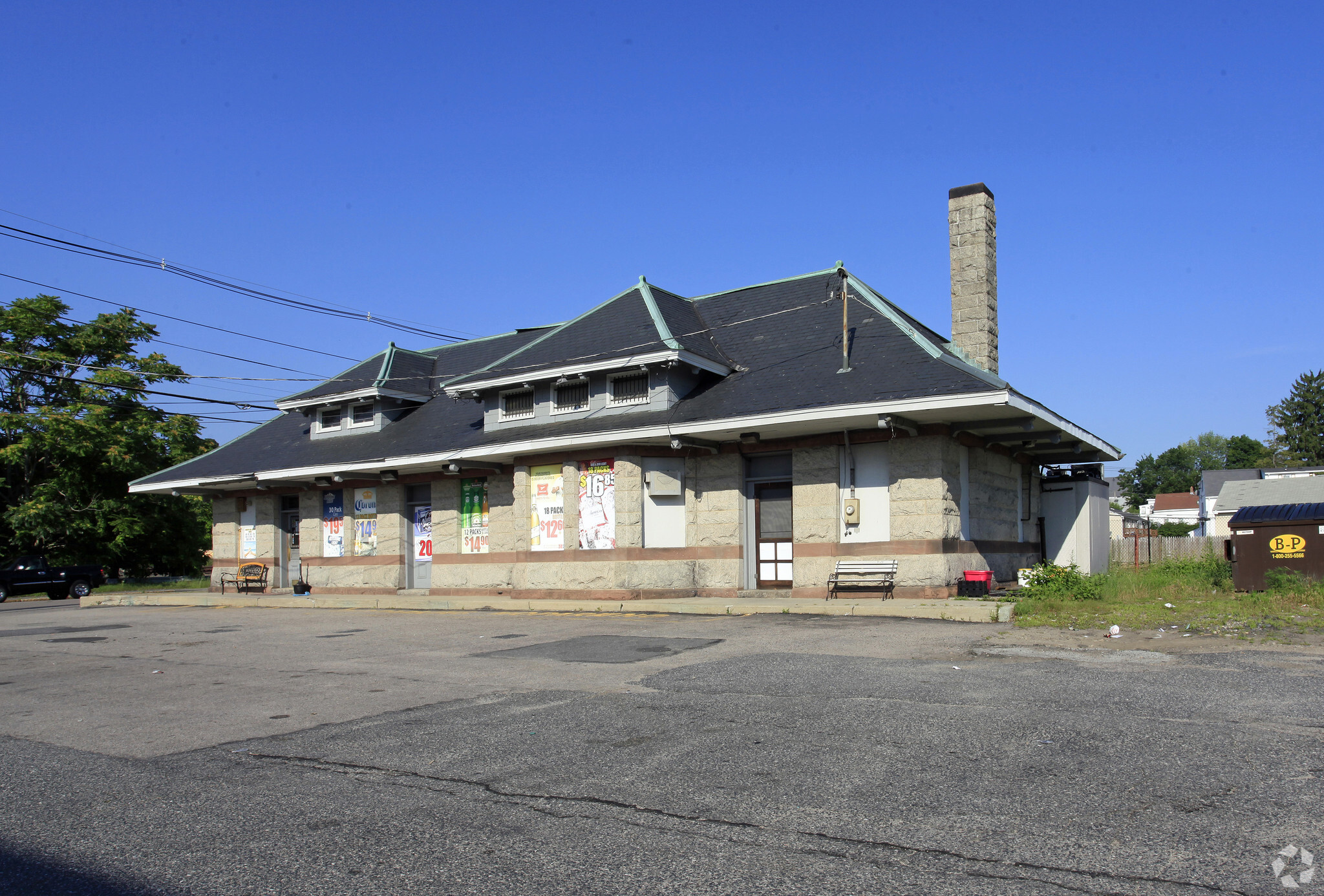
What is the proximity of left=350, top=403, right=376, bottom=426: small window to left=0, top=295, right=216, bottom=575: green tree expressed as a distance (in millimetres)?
16865

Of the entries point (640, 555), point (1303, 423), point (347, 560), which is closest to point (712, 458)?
point (640, 555)

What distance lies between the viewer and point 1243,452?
13425 cm

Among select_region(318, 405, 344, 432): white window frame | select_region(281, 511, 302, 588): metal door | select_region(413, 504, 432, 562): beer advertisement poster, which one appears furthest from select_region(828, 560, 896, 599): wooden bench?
select_region(281, 511, 302, 588): metal door

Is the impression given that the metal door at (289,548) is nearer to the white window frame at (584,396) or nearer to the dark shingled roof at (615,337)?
the dark shingled roof at (615,337)

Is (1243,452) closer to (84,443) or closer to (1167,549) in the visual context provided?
(1167,549)

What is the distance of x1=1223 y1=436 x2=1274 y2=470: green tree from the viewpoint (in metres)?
130

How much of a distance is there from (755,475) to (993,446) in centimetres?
553

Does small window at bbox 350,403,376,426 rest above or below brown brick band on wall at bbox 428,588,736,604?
above

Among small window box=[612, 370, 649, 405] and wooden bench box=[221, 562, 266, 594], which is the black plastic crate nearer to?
small window box=[612, 370, 649, 405]

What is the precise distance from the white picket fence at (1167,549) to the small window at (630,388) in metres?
16.3

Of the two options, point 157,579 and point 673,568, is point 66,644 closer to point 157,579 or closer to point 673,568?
point 673,568

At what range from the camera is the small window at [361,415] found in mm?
28484

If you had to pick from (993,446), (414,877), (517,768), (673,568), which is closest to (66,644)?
(673,568)

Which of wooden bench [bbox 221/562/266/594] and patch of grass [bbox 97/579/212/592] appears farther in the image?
patch of grass [bbox 97/579/212/592]
